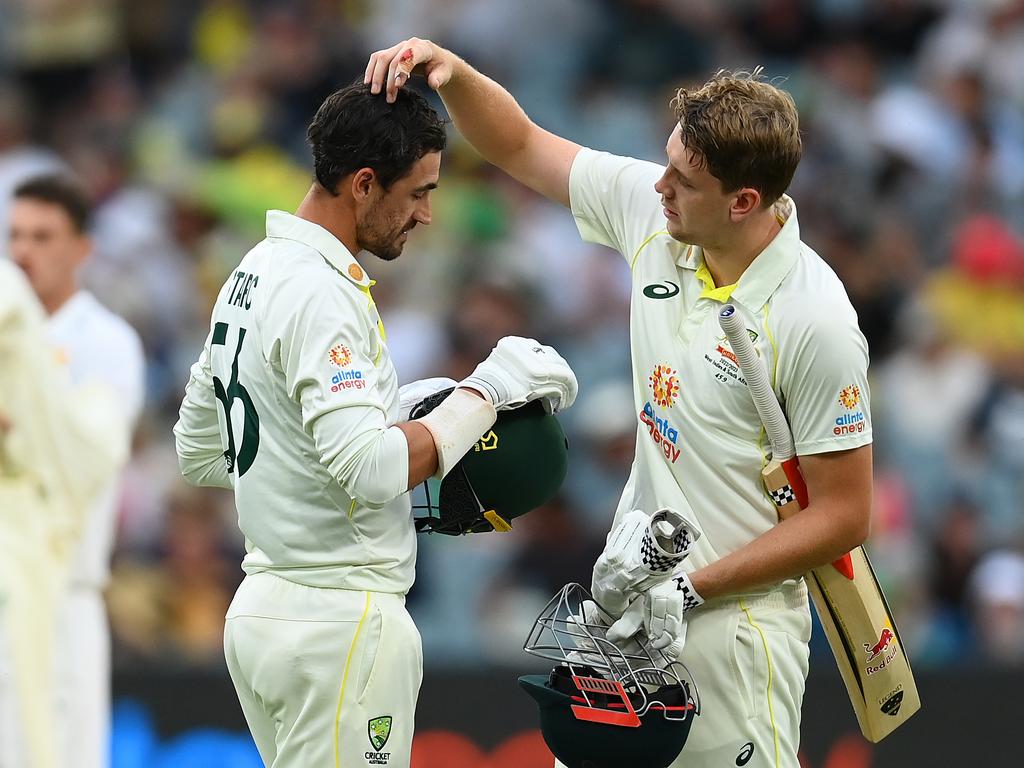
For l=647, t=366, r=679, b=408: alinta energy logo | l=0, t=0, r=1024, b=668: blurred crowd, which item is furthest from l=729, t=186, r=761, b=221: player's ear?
l=0, t=0, r=1024, b=668: blurred crowd

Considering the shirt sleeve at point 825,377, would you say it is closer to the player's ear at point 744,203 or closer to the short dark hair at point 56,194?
the player's ear at point 744,203

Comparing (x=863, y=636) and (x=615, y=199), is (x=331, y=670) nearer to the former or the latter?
(x=863, y=636)

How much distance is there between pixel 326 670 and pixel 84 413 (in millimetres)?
2319

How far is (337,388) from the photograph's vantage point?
3223mm

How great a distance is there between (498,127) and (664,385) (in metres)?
0.83

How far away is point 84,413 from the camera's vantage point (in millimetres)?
5367

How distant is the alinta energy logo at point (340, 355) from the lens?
3244 mm

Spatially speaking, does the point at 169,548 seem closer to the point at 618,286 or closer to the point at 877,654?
the point at 618,286

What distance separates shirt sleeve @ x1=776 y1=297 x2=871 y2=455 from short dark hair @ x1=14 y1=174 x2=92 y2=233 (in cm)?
320

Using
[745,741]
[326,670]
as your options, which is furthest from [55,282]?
[745,741]

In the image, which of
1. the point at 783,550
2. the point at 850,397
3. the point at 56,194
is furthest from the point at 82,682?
the point at 850,397

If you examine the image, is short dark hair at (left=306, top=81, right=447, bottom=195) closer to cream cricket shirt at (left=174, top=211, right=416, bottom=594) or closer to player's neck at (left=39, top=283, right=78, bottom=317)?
cream cricket shirt at (left=174, top=211, right=416, bottom=594)

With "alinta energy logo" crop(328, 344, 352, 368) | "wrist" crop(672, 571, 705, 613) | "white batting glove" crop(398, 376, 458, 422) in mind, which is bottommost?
"wrist" crop(672, 571, 705, 613)

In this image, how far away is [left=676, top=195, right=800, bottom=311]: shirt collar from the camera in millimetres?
3582
